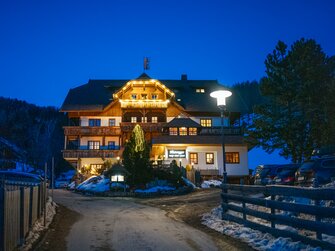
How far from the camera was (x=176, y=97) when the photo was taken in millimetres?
52219

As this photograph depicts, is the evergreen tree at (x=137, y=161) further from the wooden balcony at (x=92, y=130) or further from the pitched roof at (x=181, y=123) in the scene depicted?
the wooden balcony at (x=92, y=130)

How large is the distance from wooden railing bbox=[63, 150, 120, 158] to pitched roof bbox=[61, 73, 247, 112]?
577cm

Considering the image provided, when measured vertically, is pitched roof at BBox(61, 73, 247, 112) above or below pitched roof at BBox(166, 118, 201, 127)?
above

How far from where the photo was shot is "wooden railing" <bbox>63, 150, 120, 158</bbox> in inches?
1796

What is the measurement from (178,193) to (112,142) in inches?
884

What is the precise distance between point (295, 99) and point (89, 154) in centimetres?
2576

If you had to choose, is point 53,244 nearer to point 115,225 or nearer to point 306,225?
point 115,225

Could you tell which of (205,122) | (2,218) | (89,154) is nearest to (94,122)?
(89,154)

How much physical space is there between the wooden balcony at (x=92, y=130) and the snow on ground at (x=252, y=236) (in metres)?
33.5

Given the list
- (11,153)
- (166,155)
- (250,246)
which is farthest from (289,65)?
(11,153)

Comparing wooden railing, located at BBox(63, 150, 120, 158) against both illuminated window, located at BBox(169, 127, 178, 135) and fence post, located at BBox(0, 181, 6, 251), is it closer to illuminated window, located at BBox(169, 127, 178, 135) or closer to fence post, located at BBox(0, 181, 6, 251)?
illuminated window, located at BBox(169, 127, 178, 135)

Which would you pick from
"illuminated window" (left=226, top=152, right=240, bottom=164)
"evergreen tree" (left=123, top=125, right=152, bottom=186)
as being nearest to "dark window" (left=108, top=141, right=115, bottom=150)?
"illuminated window" (left=226, top=152, right=240, bottom=164)

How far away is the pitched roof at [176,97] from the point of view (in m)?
48.7

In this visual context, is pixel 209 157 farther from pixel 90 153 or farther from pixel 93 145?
pixel 93 145
